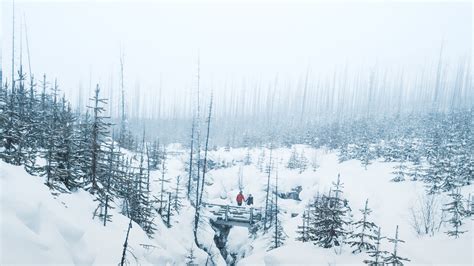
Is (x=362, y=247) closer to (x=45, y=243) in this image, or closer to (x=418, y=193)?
(x=45, y=243)

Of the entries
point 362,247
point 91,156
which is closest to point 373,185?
point 362,247

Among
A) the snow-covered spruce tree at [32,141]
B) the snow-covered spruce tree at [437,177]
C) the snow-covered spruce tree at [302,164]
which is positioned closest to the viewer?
the snow-covered spruce tree at [32,141]

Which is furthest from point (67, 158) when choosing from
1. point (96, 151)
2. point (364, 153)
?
point (364, 153)

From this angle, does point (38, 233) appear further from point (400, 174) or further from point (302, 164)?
point (302, 164)

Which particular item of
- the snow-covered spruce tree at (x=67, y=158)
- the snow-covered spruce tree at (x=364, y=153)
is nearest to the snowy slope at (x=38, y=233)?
the snow-covered spruce tree at (x=67, y=158)

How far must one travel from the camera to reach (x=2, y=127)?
41.3 feet

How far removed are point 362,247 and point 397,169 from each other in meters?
20.3

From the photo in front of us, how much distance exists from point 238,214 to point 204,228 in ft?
9.45

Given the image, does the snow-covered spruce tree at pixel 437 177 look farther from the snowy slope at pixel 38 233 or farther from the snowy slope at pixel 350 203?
the snowy slope at pixel 38 233

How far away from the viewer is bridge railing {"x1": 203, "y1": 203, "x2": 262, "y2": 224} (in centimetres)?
2339

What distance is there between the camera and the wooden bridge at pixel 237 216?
23.4 metres

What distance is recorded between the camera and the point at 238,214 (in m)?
24.1

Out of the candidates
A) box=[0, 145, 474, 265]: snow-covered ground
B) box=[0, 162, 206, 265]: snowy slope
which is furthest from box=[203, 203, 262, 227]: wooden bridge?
box=[0, 162, 206, 265]: snowy slope

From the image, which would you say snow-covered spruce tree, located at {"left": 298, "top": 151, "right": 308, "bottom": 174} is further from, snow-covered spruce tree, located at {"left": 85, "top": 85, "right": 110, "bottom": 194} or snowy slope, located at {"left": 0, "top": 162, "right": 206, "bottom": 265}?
snowy slope, located at {"left": 0, "top": 162, "right": 206, "bottom": 265}
